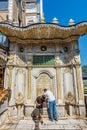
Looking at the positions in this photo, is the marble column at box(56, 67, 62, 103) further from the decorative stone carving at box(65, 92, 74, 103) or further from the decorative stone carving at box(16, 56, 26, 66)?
the decorative stone carving at box(16, 56, 26, 66)

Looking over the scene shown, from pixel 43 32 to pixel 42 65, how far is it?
2296mm

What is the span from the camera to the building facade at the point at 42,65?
9.02 meters

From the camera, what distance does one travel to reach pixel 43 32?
367 inches

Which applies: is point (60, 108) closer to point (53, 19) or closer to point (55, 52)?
point (55, 52)

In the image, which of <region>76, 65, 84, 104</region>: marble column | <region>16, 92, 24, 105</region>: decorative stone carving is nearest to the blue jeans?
<region>76, 65, 84, 104</region>: marble column

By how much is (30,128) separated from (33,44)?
5.95 m

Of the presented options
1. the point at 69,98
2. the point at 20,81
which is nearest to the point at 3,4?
the point at 20,81

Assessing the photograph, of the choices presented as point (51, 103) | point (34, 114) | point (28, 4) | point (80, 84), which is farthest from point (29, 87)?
point (28, 4)

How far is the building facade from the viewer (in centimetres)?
902

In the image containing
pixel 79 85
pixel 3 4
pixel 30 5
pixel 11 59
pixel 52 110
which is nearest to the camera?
pixel 52 110

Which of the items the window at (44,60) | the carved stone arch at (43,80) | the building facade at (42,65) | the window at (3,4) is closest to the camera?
the building facade at (42,65)

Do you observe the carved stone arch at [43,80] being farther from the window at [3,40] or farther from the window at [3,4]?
the window at [3,4]

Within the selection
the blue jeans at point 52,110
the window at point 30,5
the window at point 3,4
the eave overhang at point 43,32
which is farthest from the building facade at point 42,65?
the window at point 30,5

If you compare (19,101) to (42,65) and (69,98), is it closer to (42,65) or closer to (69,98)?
(42,65)
